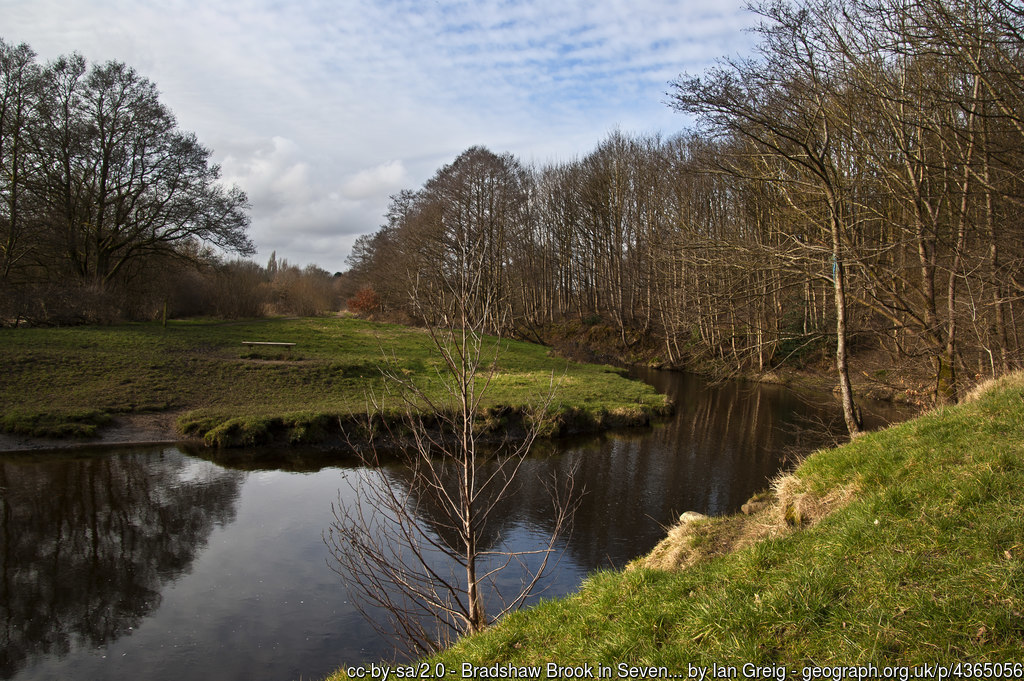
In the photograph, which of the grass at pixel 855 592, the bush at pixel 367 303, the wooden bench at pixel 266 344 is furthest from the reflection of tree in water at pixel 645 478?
the bush at pixel 367 303

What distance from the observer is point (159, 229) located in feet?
91.2

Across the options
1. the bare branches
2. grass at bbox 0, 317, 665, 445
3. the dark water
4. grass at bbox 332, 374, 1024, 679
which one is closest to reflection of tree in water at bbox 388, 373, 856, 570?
the dark water

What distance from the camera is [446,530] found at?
9.57m

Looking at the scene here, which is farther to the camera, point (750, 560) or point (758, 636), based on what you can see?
point (750, 560)

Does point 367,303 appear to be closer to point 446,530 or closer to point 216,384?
point 216,384

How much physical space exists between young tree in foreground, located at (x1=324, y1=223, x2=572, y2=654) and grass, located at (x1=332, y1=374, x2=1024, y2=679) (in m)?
0.88

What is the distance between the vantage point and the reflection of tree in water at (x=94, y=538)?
6.63 meters

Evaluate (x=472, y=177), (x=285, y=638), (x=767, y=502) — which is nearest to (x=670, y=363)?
(x=472, y=177)

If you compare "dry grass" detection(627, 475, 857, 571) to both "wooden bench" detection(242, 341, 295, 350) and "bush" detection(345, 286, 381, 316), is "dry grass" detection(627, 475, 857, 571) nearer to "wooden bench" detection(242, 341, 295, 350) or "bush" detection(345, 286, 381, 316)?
"wooden bench" detection(242, 341, 295, 350)

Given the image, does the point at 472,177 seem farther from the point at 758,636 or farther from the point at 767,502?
the point at 758,636

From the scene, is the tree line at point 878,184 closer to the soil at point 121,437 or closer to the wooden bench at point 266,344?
the soil at point 121,437

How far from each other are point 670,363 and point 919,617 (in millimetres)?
30797

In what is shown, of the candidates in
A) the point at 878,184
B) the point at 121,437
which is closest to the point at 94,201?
the point at 121,437

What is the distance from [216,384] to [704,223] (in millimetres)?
19454
